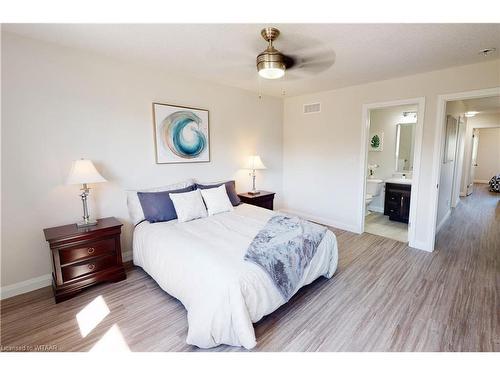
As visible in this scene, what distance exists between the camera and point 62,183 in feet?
8.25

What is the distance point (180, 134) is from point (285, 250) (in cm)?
221

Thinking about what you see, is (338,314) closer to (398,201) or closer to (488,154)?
(398,201)

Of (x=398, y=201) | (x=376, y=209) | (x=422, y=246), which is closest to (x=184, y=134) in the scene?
(x=422, y=246)

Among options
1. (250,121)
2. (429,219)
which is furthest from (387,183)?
(250,121)

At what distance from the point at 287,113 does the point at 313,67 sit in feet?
6.52

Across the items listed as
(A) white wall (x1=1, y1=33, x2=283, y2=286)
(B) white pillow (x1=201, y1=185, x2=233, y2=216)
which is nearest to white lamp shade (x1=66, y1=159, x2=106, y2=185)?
(A) white wall (x1=1, y1=33, x2=283, y2=286)

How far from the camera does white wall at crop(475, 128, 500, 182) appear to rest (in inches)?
345

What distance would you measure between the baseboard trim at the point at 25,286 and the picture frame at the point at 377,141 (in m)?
5.91

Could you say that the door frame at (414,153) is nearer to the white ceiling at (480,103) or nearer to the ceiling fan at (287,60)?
the ceiling fan at (287,60)

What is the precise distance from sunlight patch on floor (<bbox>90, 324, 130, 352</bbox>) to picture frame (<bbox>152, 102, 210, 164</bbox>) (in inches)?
78.8

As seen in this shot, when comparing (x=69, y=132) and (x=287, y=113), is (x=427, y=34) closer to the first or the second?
(x=287, y=113)

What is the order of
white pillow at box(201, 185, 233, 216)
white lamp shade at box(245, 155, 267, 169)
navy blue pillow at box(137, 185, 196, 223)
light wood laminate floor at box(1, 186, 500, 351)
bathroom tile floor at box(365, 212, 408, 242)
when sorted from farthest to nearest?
white lamp shade at box(245, 155, 267, 169)
bathroom tile floor at box(365, 212, 408, 242)
white pillow at box(201, 185, 233, 216)
navy blue pillow at box(137, 185, 196, 223)
light wood laminate floor at box(1, 186, 500, 351)

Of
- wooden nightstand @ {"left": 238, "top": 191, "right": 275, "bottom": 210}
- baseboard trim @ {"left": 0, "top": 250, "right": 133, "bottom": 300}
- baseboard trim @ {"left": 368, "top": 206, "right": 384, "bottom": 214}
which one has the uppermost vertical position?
wooden nightstand @ {"left": 238, "top": 191, "right": 275, "bottom": 210}

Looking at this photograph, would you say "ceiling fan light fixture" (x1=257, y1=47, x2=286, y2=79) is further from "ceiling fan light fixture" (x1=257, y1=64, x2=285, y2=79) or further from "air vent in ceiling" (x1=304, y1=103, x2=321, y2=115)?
"air vent in ceiling" (x1=304, y1=103, x2=321, y2=115)
